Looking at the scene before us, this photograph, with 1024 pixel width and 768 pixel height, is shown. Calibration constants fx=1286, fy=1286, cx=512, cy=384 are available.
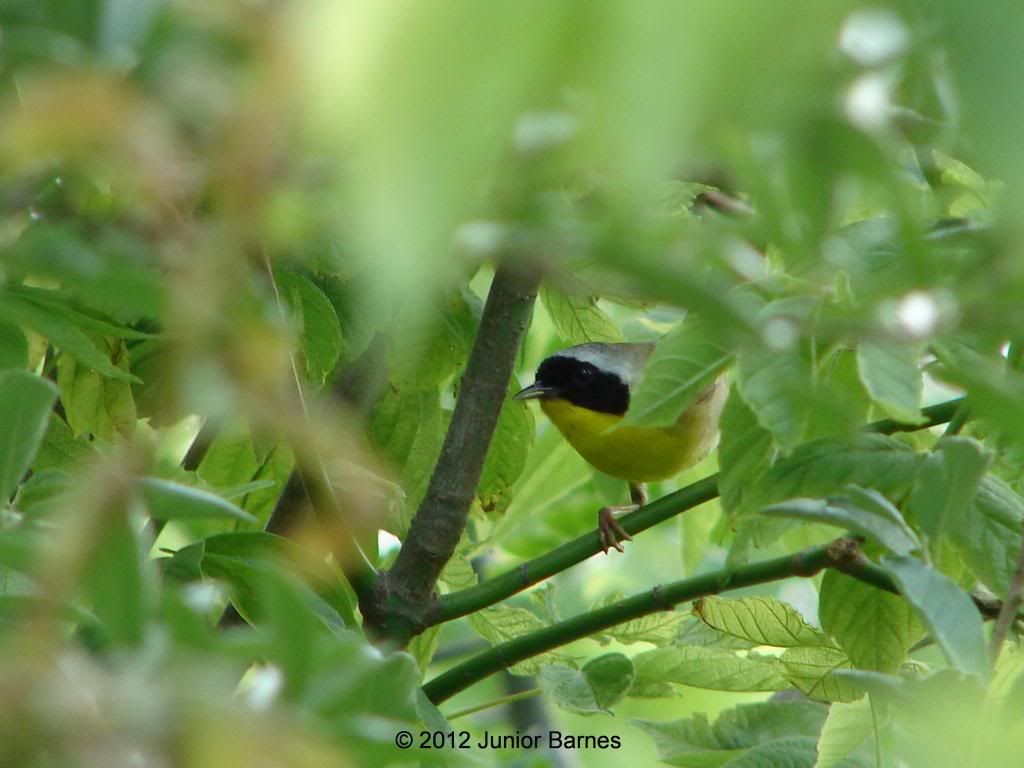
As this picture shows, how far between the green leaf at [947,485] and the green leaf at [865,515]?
24 mm

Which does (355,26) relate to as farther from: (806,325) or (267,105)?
(806,325)

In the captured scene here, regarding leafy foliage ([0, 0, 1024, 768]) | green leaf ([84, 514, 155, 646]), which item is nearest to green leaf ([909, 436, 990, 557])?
leafy foliage ([0, 0, 1024, 768])

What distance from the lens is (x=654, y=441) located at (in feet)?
11.8

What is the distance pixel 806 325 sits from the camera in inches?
29.8

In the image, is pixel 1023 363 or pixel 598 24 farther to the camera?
pixel 1023 363

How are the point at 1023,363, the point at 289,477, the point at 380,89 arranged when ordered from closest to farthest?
the point at 380,89 < the point at 1023,363 < the point at 289,477

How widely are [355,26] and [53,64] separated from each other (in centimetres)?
34

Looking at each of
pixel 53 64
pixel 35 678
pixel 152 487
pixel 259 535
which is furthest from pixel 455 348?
pixel 35 678

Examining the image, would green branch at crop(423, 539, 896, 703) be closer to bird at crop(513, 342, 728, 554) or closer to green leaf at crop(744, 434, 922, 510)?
green leaf at crop(744, 434, 922, 510)

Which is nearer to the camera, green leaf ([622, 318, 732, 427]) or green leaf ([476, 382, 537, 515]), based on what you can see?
green leaf ([622, 318, 732, 427])

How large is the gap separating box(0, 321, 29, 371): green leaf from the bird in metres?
1.75

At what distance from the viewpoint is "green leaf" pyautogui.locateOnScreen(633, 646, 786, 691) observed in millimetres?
1964

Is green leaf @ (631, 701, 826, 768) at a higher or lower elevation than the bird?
higher

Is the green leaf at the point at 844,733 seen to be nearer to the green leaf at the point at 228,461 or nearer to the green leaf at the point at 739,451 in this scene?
the green leaf at the point at 739,451
